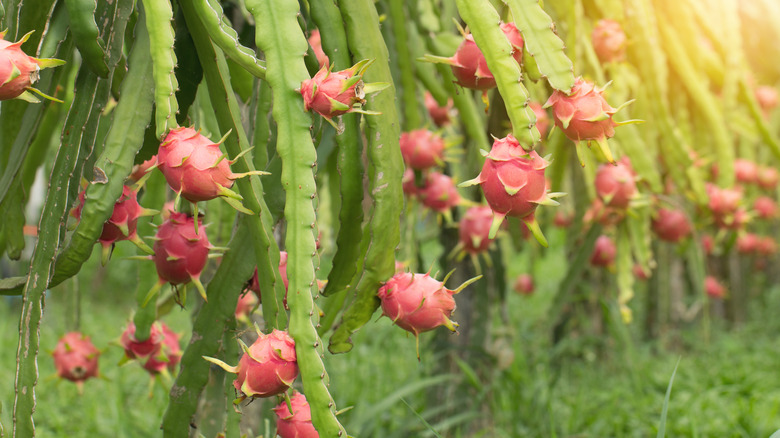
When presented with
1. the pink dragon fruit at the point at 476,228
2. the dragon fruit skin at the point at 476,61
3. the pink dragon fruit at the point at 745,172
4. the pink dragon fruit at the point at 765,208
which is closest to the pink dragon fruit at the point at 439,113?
the pink dragon fruit at the point at 476,228

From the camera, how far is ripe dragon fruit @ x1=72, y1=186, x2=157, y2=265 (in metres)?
0.84

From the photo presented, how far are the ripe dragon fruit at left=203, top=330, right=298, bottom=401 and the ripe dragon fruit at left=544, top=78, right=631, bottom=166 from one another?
38 centimetres

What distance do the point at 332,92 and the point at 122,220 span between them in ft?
1.03

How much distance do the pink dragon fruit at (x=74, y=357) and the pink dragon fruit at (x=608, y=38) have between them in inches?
51.6

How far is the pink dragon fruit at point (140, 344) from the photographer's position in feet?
4.17

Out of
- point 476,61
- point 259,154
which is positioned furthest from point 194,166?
point 476,61

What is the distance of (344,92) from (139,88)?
30cm

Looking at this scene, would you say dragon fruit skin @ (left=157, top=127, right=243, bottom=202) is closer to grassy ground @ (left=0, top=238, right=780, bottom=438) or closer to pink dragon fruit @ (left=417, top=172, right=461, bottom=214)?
grassy ground @ (left=0, top=238, right=780, bottom=438)

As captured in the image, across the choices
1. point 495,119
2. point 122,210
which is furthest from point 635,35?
point 122,210

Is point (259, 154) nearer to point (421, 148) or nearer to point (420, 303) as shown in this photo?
point (420, 303)

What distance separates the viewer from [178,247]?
88 cm

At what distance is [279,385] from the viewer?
0.69 metres

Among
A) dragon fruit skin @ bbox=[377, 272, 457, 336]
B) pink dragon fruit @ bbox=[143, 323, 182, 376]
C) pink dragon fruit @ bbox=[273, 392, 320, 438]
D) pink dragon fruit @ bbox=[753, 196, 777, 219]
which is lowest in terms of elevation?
pink dragon fruit @ bbox=[753, 196, 777, 219]

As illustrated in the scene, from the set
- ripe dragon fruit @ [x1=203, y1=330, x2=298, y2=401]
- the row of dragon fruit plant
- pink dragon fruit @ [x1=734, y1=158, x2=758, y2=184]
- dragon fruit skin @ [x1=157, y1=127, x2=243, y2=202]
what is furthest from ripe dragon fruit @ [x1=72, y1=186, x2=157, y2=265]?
pink dragon fruit @ [x1=734, y1=158, x2=758, y2=184]
